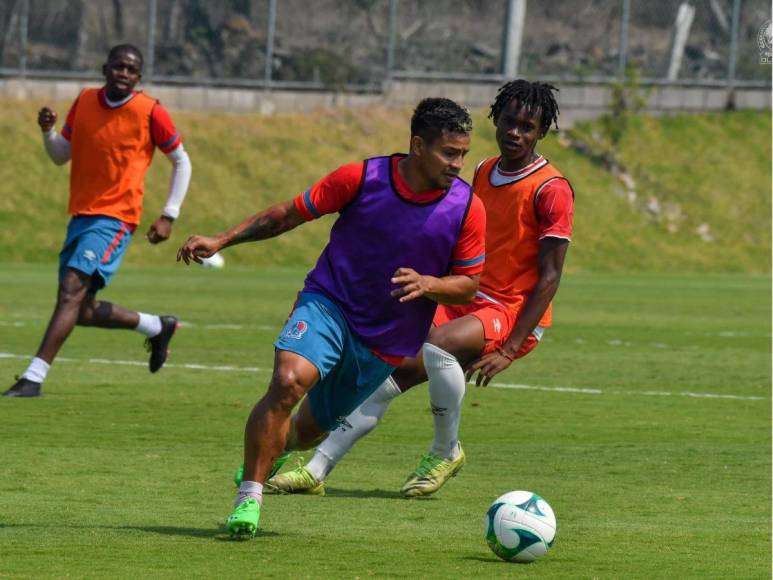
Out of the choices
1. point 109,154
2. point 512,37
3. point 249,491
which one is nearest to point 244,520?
point 249,491

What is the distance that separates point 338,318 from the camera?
712 cm

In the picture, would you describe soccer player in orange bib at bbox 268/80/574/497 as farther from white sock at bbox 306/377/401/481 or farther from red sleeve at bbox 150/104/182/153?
red sleeve at bbox 150/104/182/153

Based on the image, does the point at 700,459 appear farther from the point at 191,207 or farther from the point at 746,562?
the point at 191,207

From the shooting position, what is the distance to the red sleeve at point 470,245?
23.7 ft

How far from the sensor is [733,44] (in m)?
40.8

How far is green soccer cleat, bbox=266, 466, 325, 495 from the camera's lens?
821 centimetres

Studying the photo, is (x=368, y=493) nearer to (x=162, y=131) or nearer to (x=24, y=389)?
(x=24, y=389)

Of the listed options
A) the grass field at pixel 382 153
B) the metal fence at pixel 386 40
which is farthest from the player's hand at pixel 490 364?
the metal fence at pixel 386 40

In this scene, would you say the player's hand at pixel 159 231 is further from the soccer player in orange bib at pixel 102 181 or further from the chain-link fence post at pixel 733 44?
the chain-link fence post at pixel 733 44

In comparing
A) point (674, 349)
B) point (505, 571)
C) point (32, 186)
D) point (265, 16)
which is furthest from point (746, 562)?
point (265, 16)

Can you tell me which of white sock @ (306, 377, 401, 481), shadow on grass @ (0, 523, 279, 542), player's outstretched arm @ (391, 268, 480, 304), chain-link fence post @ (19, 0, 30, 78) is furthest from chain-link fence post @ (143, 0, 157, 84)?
shadow on grass @ (0, 523, 279, 542)

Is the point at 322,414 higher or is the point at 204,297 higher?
the point at 322,414

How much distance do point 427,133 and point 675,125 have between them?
33.8 m

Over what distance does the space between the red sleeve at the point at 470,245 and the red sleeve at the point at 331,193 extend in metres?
0.51
